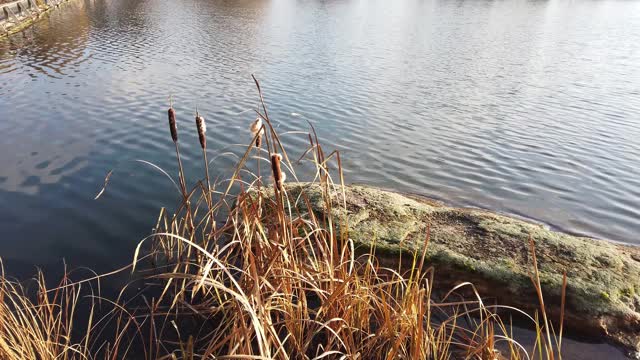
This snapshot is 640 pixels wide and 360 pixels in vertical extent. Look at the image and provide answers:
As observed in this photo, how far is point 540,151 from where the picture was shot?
10.2 metres

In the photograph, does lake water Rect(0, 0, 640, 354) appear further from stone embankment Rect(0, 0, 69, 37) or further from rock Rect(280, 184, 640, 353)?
rock Rect(280, 184, 640, 353)

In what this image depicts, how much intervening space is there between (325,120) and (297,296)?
8.85 meters

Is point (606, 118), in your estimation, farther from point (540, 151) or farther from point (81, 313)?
point (81, 313)

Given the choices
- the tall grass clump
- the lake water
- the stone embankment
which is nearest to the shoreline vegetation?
the tall grass clump

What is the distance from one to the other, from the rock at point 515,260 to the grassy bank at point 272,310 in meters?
0.24

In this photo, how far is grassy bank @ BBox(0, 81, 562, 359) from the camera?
2869 millimetres

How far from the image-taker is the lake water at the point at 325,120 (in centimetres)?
691

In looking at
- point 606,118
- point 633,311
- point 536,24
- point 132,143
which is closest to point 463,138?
point 606,118

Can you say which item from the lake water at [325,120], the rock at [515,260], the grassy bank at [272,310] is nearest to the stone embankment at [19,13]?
the lake water at [325,120]

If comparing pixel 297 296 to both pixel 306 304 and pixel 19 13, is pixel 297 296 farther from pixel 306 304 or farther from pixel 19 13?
pixel 19 13

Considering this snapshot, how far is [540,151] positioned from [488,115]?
2679 mm

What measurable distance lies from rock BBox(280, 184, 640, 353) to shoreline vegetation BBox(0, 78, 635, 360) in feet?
0.07

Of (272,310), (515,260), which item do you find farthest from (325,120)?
(272,310)

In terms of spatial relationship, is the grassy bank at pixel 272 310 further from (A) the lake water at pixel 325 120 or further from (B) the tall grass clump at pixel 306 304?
(A) the lake water at pixel 325 120
